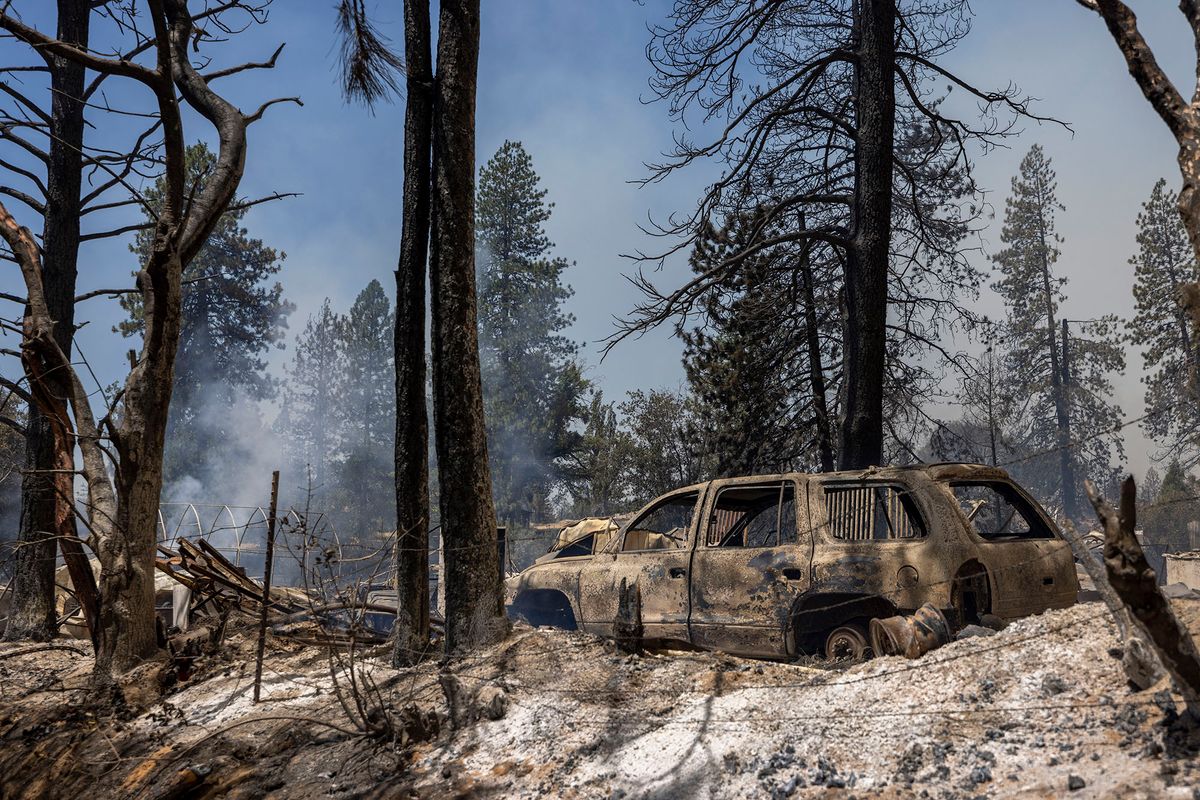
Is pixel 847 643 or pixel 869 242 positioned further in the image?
pixel 869 242

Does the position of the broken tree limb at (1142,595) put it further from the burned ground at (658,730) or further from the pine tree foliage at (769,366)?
the pine tree foliage at (769,366)

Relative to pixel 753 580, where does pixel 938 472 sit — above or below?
above

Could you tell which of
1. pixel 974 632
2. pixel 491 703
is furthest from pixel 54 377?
pixel 974 632

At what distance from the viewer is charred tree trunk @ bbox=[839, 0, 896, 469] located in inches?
436

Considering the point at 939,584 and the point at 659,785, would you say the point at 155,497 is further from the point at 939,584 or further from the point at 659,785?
the point at 939,584

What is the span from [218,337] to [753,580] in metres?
38.8

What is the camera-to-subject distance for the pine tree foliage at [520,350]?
38688mm

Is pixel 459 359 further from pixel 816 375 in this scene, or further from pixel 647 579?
pixel 816 375

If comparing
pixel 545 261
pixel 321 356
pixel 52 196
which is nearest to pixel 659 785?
pixel 52 196

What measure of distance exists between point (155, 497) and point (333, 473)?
132 feet

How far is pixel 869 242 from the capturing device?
446 inches

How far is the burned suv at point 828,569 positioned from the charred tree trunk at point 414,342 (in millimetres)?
1538

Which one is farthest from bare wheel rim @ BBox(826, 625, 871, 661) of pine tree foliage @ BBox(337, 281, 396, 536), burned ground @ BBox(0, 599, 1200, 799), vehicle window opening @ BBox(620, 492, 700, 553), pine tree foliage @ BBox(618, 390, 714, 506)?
pine tree foliage @ BBox(337, 281, 396, 536)

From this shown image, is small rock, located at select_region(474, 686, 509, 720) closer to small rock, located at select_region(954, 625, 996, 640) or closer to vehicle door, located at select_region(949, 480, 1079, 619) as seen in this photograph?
small rock, located at select_region(954, 625, 996, 640)
